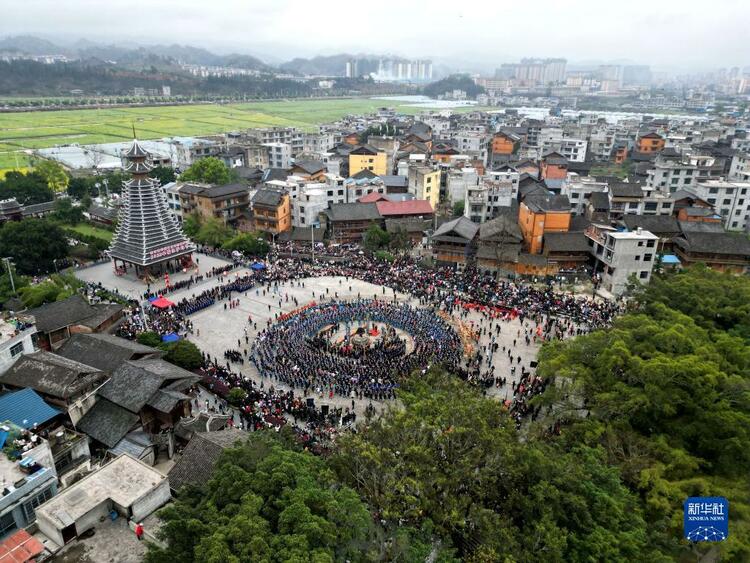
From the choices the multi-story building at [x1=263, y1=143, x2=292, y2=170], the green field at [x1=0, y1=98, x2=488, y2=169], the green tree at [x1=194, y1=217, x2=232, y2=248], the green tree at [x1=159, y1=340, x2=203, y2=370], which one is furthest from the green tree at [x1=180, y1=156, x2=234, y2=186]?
the green tree at [x1=159, y1=340, x2=203, y2=370]

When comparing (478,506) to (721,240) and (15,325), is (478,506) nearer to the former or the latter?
(15,325)

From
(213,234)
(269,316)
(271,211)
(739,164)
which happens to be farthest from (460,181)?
(739,164)

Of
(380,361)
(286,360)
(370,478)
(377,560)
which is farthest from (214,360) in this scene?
(377,560)

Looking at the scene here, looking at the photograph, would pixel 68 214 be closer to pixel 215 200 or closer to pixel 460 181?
pixel 215 200

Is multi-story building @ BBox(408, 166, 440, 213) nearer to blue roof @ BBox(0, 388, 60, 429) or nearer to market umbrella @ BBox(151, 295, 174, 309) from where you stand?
market umbrella @ BBox(151, 295, 174, 309)

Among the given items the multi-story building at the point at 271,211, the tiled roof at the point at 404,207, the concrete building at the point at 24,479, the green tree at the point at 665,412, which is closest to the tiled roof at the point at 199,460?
the concrete building at the point at 24,479

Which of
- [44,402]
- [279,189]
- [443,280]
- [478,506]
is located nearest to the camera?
[478,506]

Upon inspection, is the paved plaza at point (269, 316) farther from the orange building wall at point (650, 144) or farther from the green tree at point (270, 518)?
the orange building wall at point (650, 144)
